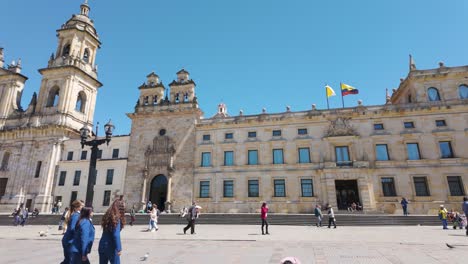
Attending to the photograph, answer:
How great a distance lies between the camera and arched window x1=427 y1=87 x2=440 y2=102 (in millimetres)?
29453

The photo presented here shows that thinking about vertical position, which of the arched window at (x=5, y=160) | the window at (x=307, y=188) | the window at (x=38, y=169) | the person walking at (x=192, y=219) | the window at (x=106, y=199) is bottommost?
the person walking at (x=192, y=219)

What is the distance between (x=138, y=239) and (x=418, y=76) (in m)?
33.4

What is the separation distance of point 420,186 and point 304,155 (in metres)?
11.9

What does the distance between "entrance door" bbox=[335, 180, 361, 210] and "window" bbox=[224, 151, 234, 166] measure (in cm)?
1214

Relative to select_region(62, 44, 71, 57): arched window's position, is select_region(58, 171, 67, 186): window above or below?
below

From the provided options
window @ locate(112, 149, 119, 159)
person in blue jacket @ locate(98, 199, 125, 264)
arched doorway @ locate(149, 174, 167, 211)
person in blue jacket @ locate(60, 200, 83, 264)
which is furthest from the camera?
window @ locate(112, 149, 119, 159)

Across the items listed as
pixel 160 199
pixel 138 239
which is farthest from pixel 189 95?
pixel 138 239

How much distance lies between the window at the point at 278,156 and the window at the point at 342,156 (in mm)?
6109

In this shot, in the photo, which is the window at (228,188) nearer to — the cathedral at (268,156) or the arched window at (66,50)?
the cathedral at (268,156)

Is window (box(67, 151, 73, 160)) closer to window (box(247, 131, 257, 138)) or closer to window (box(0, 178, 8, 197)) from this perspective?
window (box(0, 178, 8, 197))

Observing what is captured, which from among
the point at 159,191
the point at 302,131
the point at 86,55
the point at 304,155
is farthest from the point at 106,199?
the point at 86,55

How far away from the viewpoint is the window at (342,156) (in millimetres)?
28484

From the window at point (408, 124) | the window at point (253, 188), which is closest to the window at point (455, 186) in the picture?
the window at point (408, 124)

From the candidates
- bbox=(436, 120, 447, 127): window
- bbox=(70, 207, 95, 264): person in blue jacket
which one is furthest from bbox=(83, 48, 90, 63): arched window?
bbox=(436, 120, 447, 127): window
